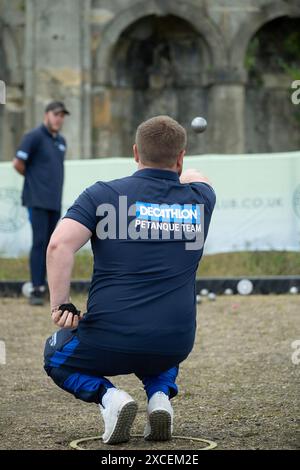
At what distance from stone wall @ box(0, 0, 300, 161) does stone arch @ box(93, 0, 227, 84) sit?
0.06 ft

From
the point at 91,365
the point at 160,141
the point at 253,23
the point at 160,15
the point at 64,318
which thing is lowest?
the point at 91,365

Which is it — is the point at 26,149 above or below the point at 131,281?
above

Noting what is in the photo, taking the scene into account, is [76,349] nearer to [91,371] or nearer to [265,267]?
[91,371]

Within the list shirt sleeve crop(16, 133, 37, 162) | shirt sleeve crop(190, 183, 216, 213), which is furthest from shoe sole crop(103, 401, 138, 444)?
shirt sleeve crop(16, 133, 37, 162)

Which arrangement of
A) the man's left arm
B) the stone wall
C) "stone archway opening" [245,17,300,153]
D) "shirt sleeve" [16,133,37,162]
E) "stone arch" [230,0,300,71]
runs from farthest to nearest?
1. "stone archway opening" [245,17,300,153]
2. "stone arch" [230,0,300,71]
3. the stone wall
4. "shirt sleeve" [16,133,37,162]
5. the man's left arm

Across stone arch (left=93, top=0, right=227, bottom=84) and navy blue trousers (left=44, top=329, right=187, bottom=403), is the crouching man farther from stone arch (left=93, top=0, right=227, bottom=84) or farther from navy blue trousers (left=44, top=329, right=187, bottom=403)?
stone arch (left=93, top=0, right=227, bottom=84)

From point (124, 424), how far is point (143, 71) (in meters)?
16.6

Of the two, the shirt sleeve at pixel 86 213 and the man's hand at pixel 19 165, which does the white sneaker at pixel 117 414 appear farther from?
the man's hand at pixel 19 165

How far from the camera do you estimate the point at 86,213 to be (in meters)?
5.38

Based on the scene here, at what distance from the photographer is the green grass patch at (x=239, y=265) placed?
44.0 ft

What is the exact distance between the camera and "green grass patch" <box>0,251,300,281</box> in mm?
13414

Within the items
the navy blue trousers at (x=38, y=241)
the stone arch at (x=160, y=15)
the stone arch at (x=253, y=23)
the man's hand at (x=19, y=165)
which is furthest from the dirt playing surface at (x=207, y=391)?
the stone arch at (x=253, y=23)

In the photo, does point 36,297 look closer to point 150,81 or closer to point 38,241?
point 38,241

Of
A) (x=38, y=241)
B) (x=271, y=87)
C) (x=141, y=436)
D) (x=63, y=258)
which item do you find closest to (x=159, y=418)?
(x=141, y=436)
